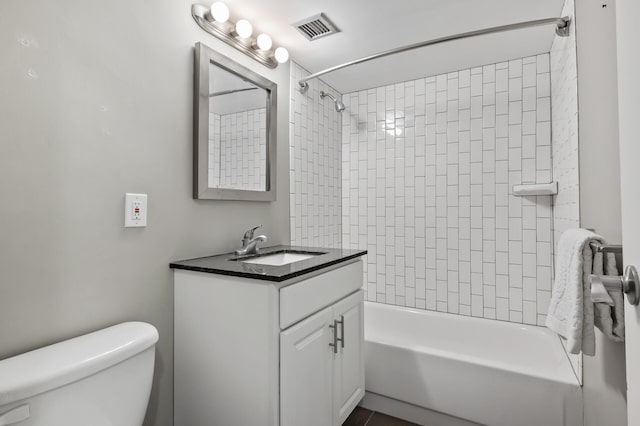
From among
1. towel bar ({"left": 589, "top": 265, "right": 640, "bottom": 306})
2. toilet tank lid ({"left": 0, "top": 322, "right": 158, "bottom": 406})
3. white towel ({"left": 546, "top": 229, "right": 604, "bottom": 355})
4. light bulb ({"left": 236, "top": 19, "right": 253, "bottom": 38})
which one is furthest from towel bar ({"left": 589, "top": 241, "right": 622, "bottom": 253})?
light bulb ({"left": 236, "top": 19, "right": 253, "bottom": 38})

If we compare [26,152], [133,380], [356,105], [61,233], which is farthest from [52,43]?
[356,105]

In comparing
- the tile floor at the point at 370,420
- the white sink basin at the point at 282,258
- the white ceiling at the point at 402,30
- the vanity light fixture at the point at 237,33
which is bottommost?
the tile floor at the point at 370,420

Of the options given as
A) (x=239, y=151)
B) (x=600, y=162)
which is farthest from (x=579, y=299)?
(x=239, y=151)

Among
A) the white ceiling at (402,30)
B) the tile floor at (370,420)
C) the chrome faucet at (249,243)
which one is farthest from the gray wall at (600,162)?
the chrome faucet at (249,243)

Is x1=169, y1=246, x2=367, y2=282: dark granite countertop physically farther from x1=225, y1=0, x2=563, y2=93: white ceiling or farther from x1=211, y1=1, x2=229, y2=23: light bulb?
x1=225, y1=0, x2=563, y2=93: white ceiling

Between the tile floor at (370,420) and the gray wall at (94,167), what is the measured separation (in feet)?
3.30

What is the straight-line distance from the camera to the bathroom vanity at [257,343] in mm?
1185

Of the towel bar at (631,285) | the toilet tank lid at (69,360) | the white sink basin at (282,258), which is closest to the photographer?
the towel bar at (631,285)

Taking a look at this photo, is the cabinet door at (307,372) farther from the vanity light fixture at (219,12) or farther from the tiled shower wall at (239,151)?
the vanity light fixture at (219,12)

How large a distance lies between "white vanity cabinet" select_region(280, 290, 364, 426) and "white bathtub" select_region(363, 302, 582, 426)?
0.78ft

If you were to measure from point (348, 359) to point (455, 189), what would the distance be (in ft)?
4.88

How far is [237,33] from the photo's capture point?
1.68 m

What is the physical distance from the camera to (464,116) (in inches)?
94.5

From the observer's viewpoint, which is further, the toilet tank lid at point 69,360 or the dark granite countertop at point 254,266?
the dark granite countertop at point 254,266
